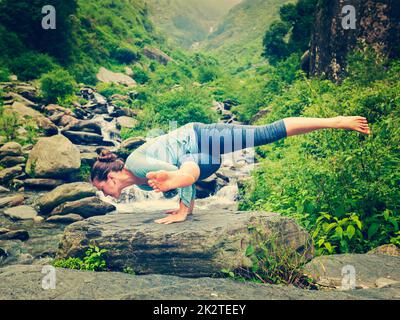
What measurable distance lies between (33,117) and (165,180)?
15.6 m

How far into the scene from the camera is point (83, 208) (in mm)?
9922

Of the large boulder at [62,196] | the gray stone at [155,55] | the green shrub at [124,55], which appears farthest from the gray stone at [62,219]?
the gray stone at [155,55]

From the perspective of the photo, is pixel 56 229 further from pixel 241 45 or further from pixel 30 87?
pixel 241 45

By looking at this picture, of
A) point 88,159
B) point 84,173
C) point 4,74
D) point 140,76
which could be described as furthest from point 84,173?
point 140,76

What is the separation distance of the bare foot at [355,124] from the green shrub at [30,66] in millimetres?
24870

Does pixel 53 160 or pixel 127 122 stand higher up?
pixel 127 122

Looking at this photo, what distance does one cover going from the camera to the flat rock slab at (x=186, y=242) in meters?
4.06

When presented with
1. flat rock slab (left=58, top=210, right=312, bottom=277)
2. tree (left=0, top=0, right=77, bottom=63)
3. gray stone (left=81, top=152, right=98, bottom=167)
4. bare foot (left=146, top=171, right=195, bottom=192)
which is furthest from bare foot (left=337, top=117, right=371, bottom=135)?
tree (left=0, top=0, right=77, bottom=63)

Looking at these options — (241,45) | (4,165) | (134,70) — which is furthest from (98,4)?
(4,165)

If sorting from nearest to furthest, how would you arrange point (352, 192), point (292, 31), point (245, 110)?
1. point (352, 192)
2. point (245, 110)
3. point (292, 31)

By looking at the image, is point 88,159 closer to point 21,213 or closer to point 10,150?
point 10,150

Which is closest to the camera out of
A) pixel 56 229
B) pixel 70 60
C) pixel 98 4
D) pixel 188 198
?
pixel 188 198
